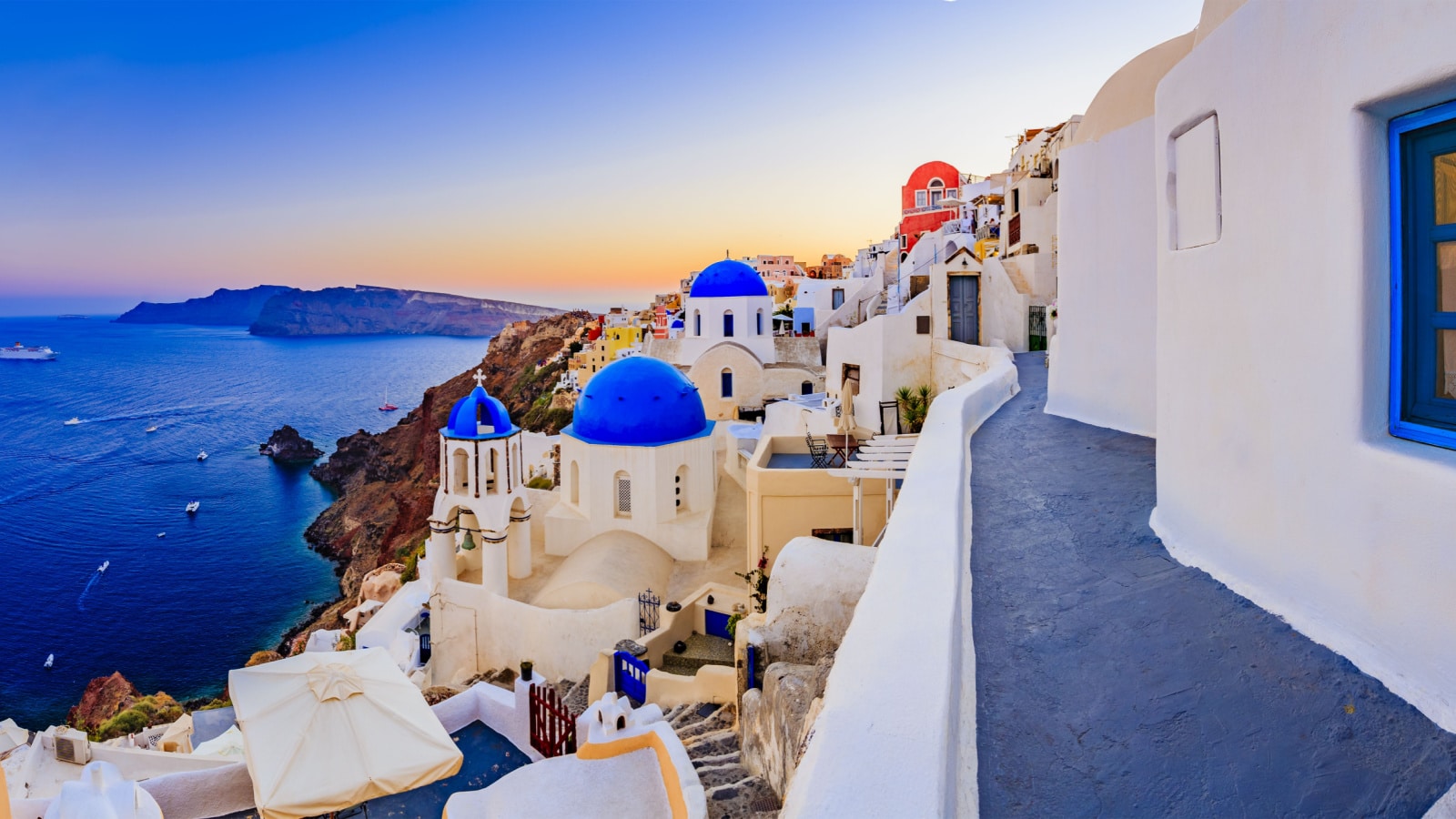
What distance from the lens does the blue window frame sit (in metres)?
Answer: 1.91

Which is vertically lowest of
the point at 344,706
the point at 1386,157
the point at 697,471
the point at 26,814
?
the point at 26,814

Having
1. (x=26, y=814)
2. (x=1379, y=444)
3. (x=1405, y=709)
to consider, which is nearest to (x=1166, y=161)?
(x=1379, y=444)

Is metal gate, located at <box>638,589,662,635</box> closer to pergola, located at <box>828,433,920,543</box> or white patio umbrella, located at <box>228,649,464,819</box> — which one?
white patio umbrella, located at <box>228,649,464,819</box>

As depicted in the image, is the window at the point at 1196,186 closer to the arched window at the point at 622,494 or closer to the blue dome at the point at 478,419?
the blue dome at the point at 478,419

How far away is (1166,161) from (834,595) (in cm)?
449

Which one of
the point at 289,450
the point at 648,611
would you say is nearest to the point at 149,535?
the point at 289,450

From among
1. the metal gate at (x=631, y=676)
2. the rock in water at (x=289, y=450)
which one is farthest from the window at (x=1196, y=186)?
the rock in water at (x=289, y=450)

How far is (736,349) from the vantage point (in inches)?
1046

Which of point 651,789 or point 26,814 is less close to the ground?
point 651,789

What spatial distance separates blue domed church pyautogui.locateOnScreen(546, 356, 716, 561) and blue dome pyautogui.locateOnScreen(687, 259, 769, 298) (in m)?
13.0

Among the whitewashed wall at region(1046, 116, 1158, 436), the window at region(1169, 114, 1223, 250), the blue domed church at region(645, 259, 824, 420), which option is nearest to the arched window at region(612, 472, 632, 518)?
the blue domed church at region(645, 259, 824, 420)

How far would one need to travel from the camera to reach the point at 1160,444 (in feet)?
11.7

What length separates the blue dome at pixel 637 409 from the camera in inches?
646

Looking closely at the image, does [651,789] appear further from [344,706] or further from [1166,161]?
[1166,161]
